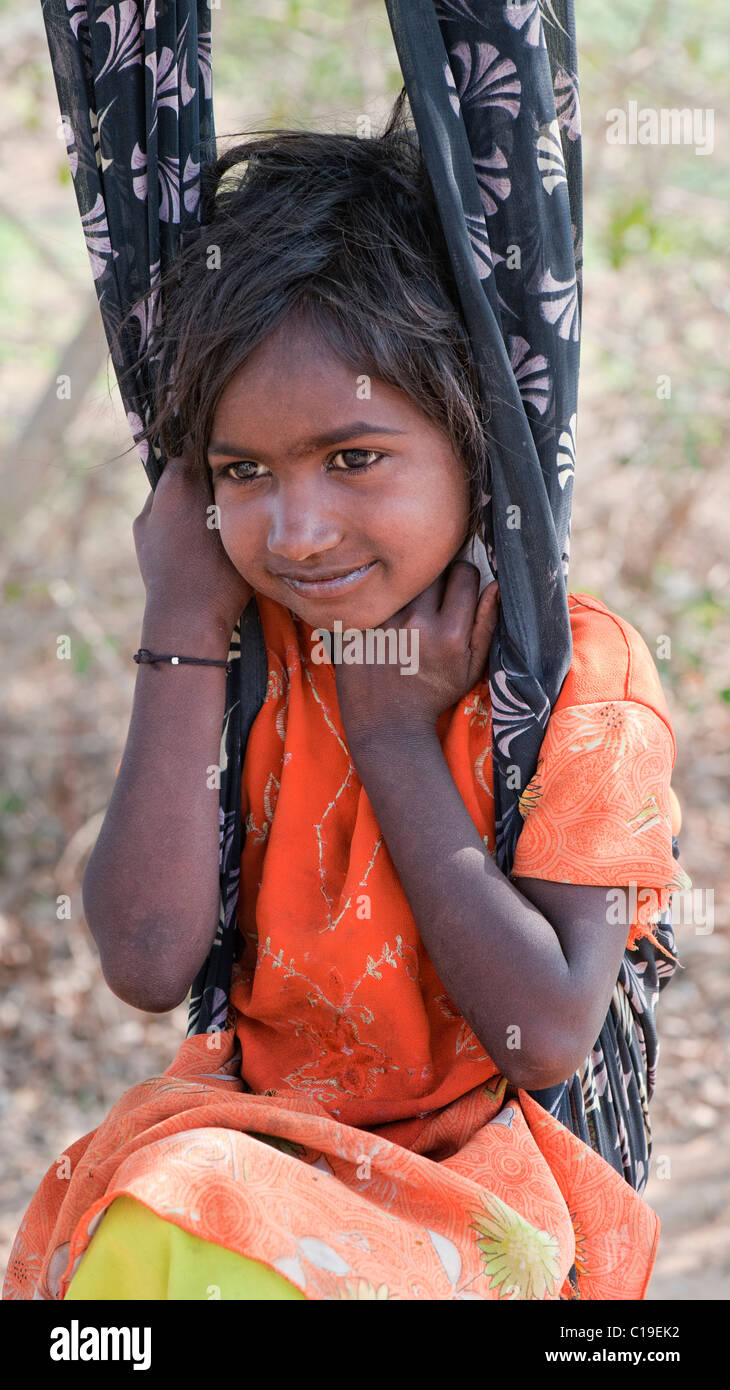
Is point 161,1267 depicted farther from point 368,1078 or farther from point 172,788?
point 172,788

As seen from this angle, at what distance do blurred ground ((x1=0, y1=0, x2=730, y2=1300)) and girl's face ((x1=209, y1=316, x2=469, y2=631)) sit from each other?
6.91 ft

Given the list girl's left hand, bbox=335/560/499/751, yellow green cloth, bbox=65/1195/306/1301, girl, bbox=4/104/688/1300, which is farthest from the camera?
girl's left hand, bbox=335/560/499/751

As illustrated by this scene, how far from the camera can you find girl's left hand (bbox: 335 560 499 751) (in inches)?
64.5

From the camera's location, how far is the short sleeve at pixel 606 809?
1494 mm

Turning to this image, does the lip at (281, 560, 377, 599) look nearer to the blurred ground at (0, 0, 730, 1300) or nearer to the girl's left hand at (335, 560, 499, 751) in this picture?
the girl's left hand at (335, 560, 499, 751)

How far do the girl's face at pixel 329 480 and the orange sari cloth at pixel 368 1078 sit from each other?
0.22 metres

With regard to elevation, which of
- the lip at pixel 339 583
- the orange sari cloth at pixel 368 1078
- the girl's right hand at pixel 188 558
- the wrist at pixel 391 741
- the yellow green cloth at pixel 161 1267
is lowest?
the yellow green cloth at pixel 161 1267

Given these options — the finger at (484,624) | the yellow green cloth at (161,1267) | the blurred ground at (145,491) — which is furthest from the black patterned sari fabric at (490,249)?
the blurred ground at (145,491)

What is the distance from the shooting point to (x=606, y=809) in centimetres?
150

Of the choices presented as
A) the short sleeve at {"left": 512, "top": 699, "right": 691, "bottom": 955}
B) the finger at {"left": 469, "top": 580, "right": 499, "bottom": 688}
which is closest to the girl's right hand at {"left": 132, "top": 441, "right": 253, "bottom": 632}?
the finger at {"left": 469, "top": 580, "right": 499, "bottom": 688}

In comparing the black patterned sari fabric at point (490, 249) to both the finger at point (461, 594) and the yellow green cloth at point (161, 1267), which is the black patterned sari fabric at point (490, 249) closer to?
the finger at point (461, 594)

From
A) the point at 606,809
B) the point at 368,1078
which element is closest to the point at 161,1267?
the point at 368,1078
